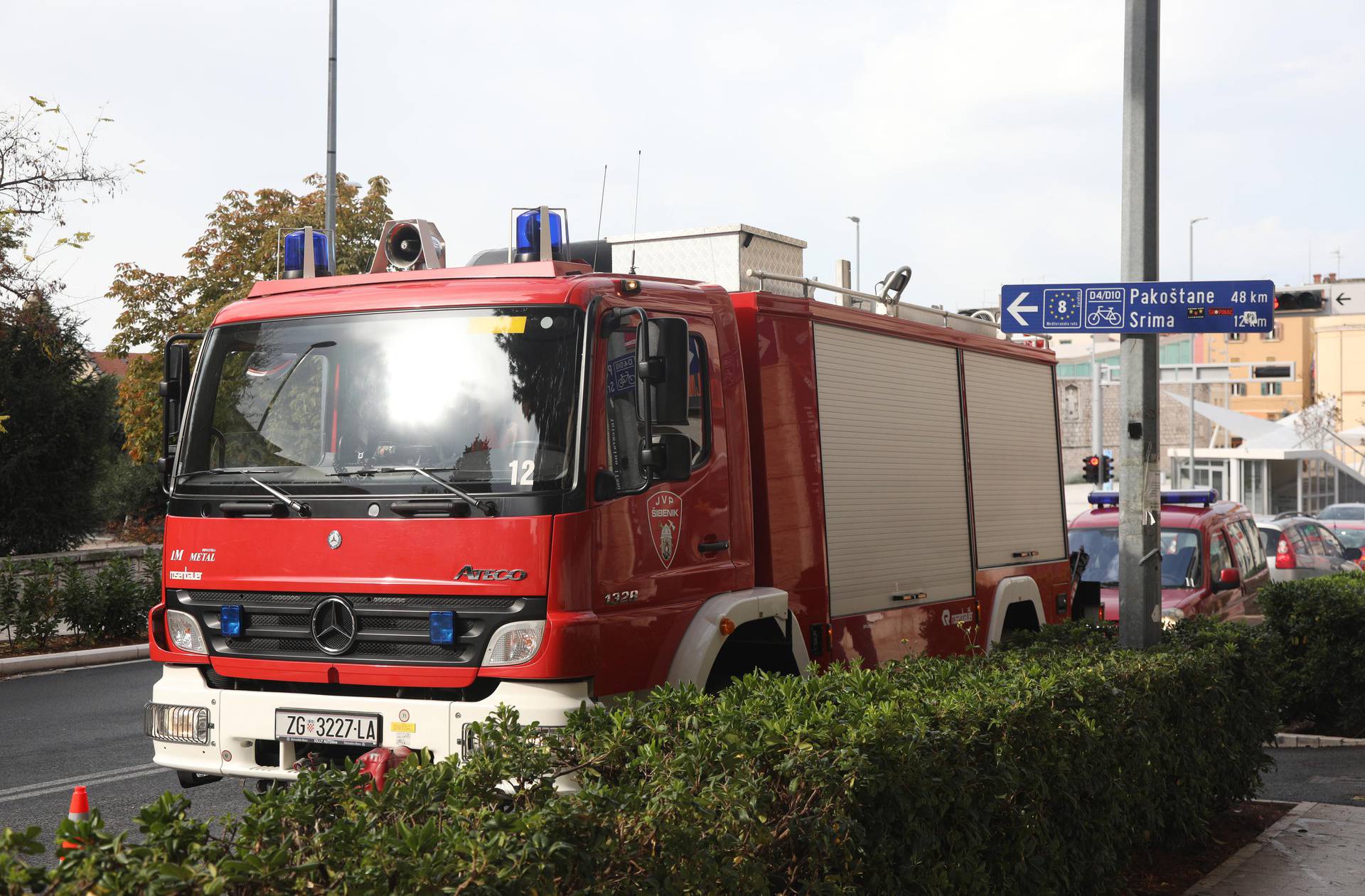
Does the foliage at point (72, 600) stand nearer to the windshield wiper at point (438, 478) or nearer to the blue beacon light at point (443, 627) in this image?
the windshield wiper at point (438, 478)

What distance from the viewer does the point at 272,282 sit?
22.9 ft

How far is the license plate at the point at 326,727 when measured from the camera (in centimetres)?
575

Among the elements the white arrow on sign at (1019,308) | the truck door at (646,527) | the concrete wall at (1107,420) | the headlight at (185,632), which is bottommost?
the headlight at (185,632)

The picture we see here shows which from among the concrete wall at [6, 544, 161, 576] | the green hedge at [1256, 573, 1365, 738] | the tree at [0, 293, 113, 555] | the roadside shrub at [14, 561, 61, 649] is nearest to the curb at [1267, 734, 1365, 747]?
the green hedge at [1256, 573, 1365, 738]

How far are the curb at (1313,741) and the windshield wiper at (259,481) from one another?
7807 mm

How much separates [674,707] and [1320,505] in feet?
199

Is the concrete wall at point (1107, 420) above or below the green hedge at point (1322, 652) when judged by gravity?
above

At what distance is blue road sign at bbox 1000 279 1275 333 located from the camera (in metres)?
7.45

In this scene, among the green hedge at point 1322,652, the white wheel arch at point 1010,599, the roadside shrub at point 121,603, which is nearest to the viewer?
the white wheel arch at point 1010,599

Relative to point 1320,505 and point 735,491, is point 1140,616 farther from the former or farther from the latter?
point 1320,505

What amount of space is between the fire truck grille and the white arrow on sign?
142 inches

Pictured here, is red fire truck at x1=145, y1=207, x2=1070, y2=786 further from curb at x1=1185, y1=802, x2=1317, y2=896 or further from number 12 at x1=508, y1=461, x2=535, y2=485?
curb at x1=1185, y1=802, x2=1317, y2=896

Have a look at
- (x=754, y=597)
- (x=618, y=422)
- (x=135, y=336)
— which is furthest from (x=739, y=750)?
(x=135, y=336)

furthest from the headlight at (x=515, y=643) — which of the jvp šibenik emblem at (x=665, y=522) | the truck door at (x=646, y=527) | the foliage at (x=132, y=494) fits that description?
the foliage at (x=132, y=494)
